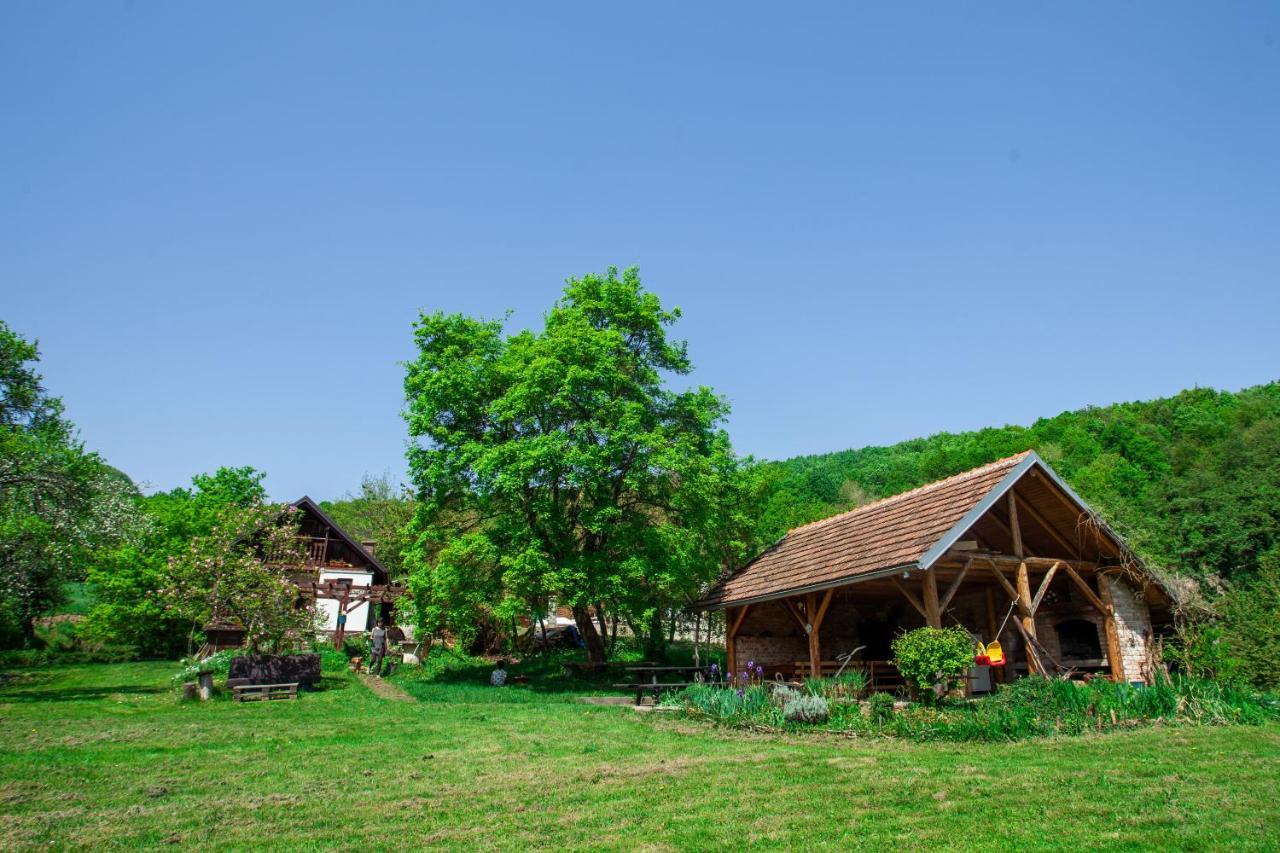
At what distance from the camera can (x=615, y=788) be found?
7801mm

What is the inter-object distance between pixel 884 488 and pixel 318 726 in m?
57.2

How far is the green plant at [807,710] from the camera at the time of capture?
39.7ft

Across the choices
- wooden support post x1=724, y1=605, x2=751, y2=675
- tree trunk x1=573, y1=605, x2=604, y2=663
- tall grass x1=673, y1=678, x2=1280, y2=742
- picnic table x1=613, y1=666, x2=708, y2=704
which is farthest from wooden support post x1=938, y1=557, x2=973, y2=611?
tree trunk x1=573, y1=605, x2=604, y2=663

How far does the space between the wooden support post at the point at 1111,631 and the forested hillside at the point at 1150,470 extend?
47.5 inches

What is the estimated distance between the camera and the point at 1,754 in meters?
9.63

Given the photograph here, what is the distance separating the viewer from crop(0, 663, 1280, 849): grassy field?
6.07 m

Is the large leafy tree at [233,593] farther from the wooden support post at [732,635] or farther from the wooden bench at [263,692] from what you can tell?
the wooden support post at [732,635]

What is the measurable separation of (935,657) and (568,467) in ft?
37.6

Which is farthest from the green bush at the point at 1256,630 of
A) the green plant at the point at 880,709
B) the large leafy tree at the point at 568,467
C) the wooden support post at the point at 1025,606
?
the large leafy tree at the point at 568,467

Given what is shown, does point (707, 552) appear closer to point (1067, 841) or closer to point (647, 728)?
point (647, 728)

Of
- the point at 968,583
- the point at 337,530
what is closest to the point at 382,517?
the point at 337,530

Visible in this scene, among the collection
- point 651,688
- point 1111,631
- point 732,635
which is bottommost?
point 651,688

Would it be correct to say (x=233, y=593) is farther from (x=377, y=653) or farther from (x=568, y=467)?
(x=568, y=467)

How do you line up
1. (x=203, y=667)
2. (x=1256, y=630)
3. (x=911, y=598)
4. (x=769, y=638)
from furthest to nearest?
(x=203, y=667), (x=769, y=638), (x=911, y=598), (x=1256, y=630)
